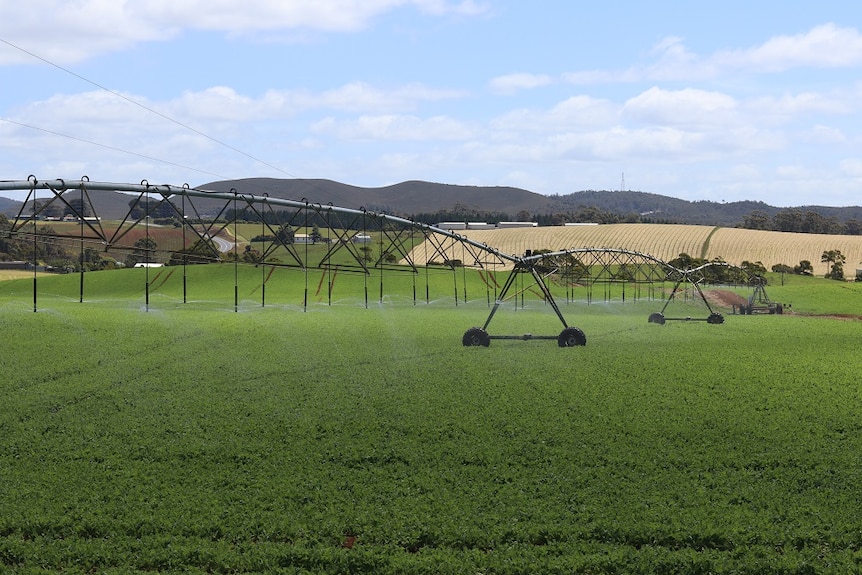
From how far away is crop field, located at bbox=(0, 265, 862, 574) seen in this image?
17.3m

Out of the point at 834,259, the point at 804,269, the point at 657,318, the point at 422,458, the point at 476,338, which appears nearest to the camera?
the point at 422,458

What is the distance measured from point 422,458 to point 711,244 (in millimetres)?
173226

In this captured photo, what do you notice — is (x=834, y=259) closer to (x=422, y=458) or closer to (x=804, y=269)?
(x=804, y=269)

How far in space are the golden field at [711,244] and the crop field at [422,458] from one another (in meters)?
125

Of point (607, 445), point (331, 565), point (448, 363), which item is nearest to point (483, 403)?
point (607, 445)

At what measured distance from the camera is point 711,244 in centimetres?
18475

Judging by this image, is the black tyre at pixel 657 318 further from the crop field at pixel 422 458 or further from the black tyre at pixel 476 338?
the black tyre at pixel 476 338

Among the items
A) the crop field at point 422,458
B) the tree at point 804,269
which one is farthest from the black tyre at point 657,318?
the tree at point 804,269

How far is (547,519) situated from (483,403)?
10796mm

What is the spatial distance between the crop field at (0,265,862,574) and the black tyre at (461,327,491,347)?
1.25 m

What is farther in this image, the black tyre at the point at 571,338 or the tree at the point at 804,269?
the tree at the point at 804,269

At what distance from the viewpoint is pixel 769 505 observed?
64.6 feet

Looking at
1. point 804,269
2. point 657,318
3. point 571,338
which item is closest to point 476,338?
point 571,338

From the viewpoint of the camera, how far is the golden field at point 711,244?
6845 inches
